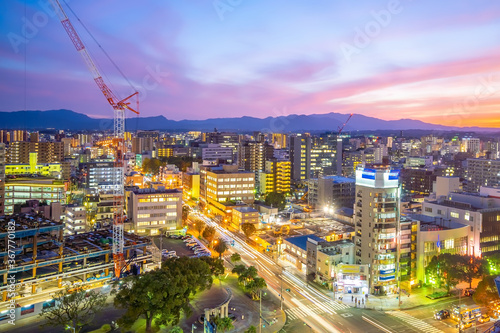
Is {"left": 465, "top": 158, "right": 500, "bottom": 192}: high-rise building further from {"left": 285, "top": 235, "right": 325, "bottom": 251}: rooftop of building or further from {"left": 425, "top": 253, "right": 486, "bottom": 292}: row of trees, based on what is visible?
{"left": 285, "top": 235, "right": 325, "bottom": 251}: rooftop of building

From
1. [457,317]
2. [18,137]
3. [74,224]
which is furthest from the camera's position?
[18,137]

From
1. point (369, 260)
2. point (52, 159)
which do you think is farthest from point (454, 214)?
point (52, 159)

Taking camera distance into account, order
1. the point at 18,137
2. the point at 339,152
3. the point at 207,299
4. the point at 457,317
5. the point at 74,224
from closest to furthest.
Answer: the point at 457,317
the point at 207,299
the point at 74,224
the point at 339,152
the point at 18,137

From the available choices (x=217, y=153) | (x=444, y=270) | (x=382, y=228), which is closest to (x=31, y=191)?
(x=382, y=228)

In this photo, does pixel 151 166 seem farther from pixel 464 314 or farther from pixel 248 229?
pixel 464 314

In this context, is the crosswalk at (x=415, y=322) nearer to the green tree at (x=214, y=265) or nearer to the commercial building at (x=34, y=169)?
the green tree at (x=214, y=265)

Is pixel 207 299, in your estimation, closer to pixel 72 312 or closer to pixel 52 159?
pixel 72 312
